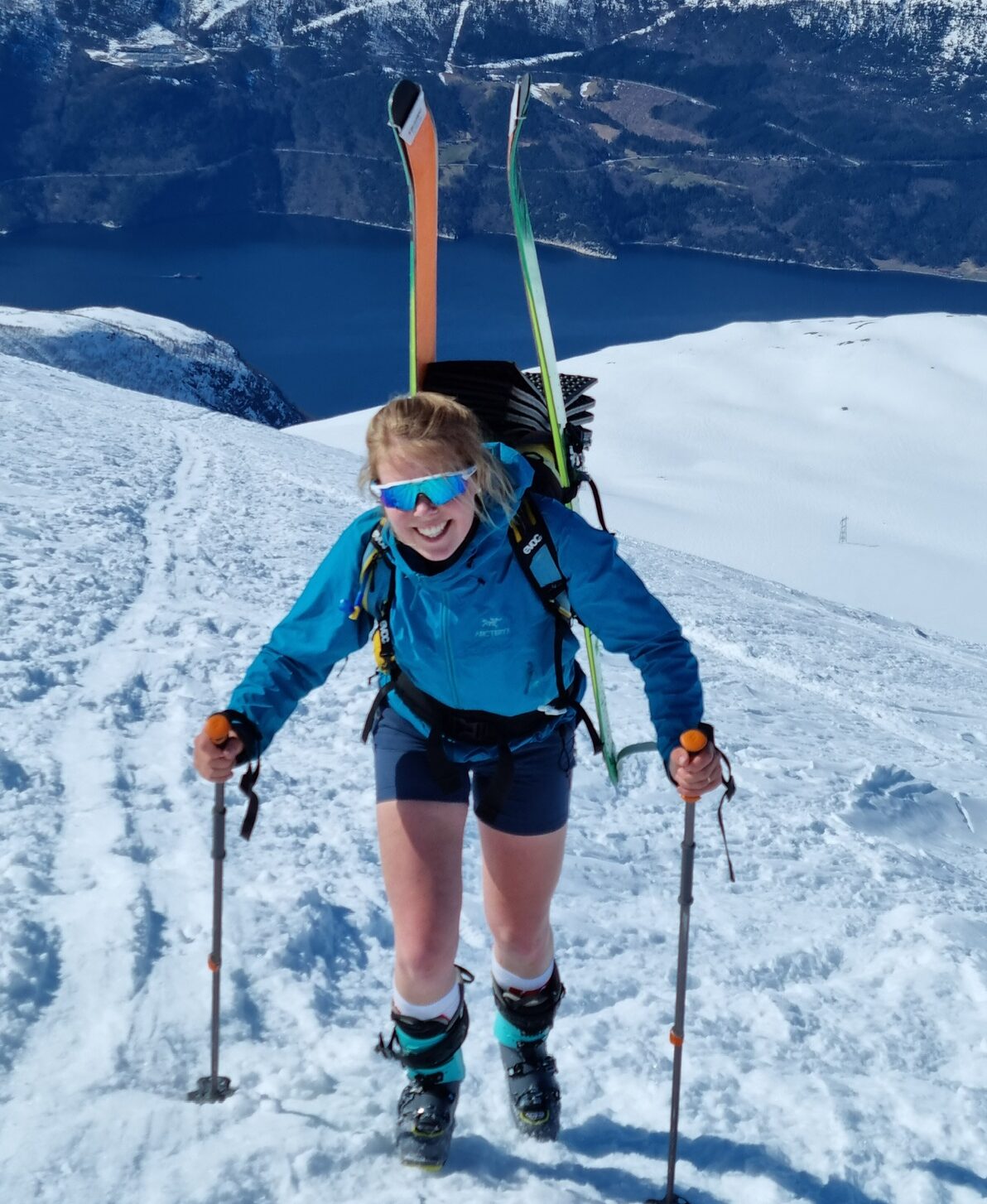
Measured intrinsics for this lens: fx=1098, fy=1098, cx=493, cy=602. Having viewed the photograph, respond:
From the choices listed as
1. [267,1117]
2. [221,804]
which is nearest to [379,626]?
[221,804]

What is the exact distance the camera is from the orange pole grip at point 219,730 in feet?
9.04

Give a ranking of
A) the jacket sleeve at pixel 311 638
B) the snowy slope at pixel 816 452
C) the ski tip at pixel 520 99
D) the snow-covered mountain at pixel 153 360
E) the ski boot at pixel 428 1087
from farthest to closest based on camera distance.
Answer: the snow-covered mountain at pixel 153 360 < the snowy slope at pixel 816 452 < the ski tip at pixel 520 99 < the ski boot at pixel 428 1087 < the jacket sleeve at pixel 311 638

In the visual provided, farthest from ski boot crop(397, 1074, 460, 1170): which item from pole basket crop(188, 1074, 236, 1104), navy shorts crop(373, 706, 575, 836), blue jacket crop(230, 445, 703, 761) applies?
blue jacket crop(230, 445, 703, 761)

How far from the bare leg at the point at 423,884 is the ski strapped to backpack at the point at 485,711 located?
101 millimetres

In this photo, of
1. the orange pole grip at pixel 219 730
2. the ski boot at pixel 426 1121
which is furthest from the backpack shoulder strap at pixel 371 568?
the ski boot at pixel 426 1121

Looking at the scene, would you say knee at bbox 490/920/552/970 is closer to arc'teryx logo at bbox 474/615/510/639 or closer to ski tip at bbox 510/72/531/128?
arc'teryx logo at bbox 474/615/510/639

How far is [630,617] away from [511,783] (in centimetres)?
54

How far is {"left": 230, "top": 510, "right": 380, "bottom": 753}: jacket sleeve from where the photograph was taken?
2859mm

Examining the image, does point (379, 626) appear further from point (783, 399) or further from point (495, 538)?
point (783, 399)

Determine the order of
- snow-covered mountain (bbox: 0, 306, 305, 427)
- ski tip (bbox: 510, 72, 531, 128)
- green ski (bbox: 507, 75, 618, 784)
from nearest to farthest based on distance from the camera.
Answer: green ski (bbox: 507, 75, 618, 784)
ski tip (bbox: 510, 72, 531, 128)
snow-covered mountain (bbox: 0, 306, 305, 427)

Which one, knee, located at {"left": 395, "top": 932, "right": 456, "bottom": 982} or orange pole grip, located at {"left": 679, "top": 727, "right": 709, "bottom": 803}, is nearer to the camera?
orange pole grip, located at {"left": 679, "top": 727, "right": 709, "bottom": 803}

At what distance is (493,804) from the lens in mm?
2893

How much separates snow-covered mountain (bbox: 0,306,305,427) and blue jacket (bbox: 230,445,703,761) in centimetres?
8652

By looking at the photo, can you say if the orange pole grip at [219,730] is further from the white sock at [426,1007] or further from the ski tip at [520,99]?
the ski tip at [520,99]
